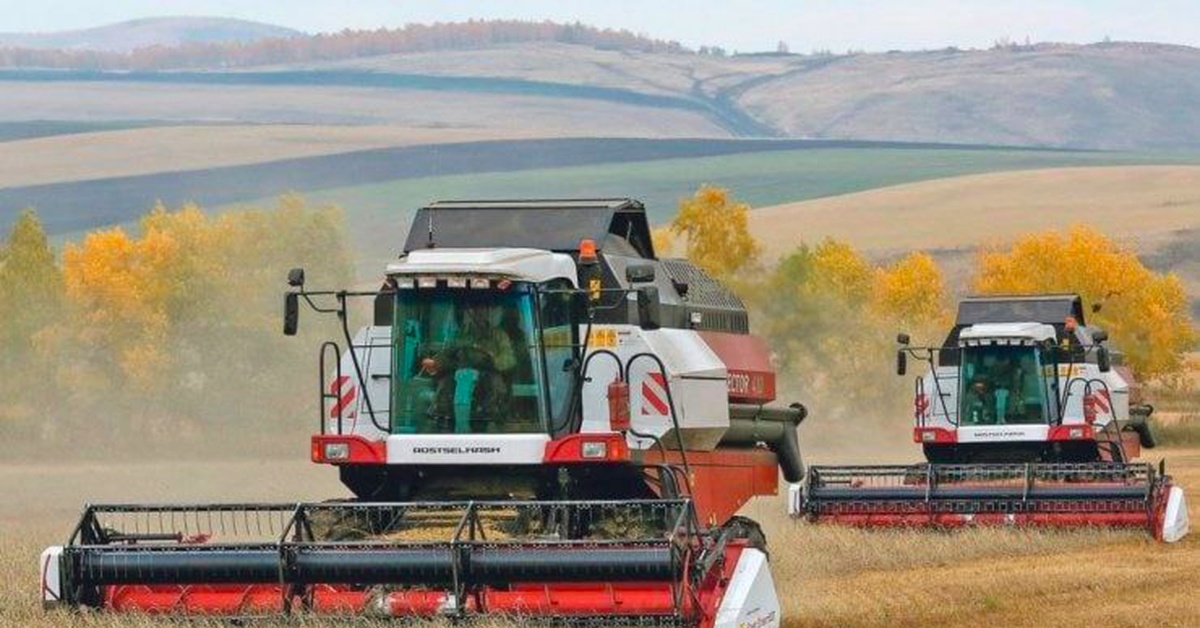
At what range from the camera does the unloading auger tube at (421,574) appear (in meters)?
14.0

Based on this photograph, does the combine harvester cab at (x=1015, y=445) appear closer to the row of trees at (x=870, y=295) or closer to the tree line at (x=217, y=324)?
the tree line at (x=217, y=324)

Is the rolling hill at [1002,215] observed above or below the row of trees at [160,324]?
below

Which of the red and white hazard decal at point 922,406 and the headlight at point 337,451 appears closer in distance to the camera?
the headlight at point 337,451

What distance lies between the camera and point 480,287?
16359mm

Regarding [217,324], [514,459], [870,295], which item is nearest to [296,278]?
[514,459]

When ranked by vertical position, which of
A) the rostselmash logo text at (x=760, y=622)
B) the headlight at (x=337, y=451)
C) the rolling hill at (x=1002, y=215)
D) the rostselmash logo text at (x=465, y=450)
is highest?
the rostselmash logo text at (x=465, y=450)

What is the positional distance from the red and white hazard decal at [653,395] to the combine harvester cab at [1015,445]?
22.6 feet

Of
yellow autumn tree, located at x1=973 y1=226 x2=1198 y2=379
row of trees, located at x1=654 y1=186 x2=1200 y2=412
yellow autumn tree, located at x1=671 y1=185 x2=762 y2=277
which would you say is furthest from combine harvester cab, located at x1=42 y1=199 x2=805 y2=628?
yellow autumn tree, located at x1=973 y1=226 x2=1198 y2=379

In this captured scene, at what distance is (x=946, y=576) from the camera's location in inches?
784

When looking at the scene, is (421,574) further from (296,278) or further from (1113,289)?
(1113,289)

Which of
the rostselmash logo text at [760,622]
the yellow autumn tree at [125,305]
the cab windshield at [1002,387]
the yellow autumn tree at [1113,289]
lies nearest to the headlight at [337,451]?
the rostselmash logo text at [760,622]

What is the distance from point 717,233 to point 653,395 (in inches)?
1696

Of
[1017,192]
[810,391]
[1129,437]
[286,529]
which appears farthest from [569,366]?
[1017,192]

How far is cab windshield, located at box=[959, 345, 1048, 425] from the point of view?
29.8m
